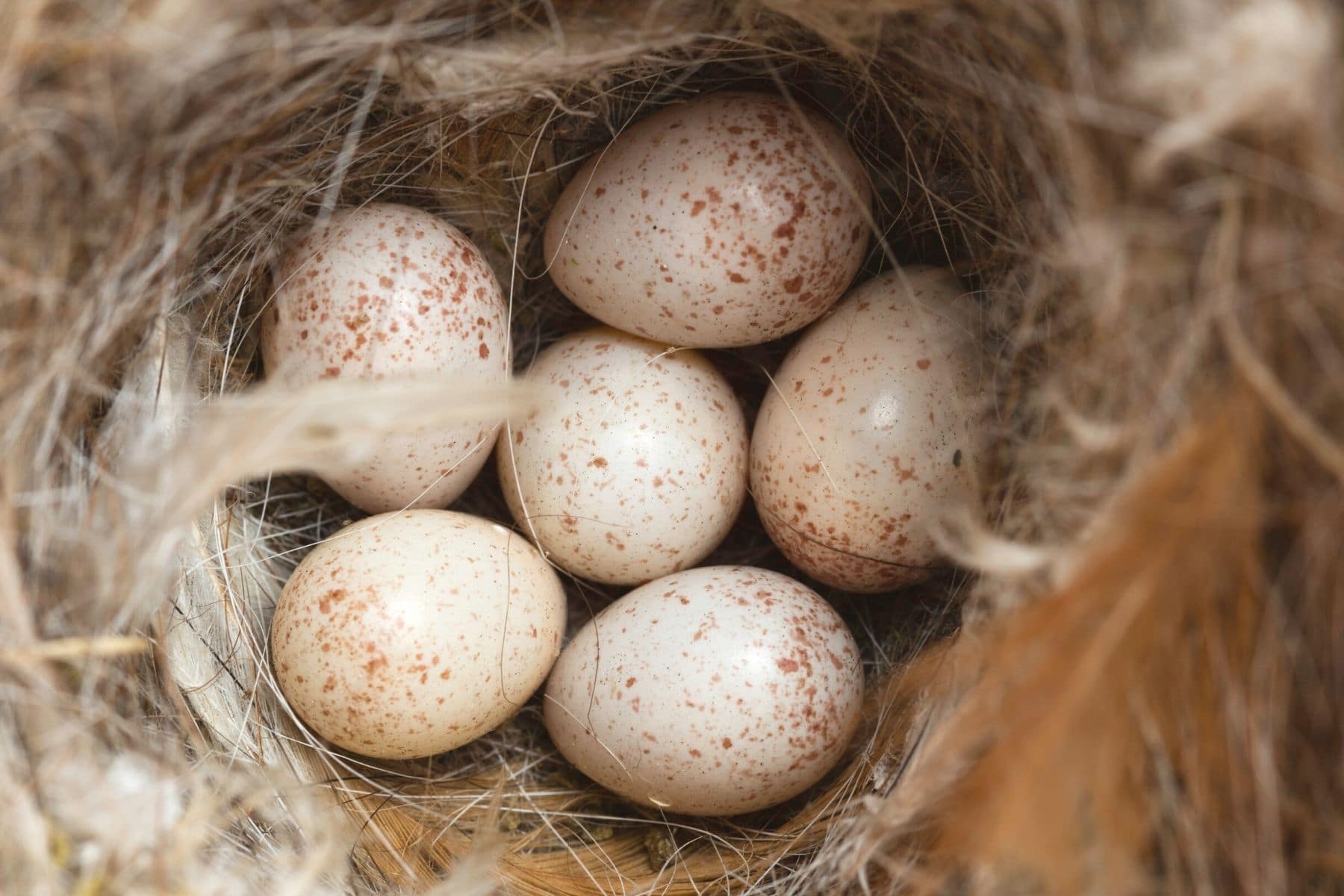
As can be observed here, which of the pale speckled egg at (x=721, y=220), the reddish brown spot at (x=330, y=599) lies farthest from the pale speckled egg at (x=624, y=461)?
the reddish brown spot at (x=330, y=599)

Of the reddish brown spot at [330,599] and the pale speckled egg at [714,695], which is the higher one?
the reddish brown spot at [330,599]

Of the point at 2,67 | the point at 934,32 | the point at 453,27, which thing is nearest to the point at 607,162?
the point at 453,27

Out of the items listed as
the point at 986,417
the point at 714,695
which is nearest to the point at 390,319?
the point at 714,695

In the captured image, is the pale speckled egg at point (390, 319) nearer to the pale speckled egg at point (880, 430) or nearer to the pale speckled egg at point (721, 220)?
the pale speckled egg at point (721, 220)

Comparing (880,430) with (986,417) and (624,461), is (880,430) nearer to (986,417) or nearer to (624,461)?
(986,417)

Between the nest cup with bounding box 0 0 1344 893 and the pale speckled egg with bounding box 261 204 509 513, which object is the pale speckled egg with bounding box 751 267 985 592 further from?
the pale speckled egg with bounding box 261 204 509 513

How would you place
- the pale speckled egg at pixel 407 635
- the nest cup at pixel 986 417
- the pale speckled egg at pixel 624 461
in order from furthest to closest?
the pale speckled egg at pixel 624 461
the pale speckled egg at pixel 407 635
the nest cup at pixel 986 417
